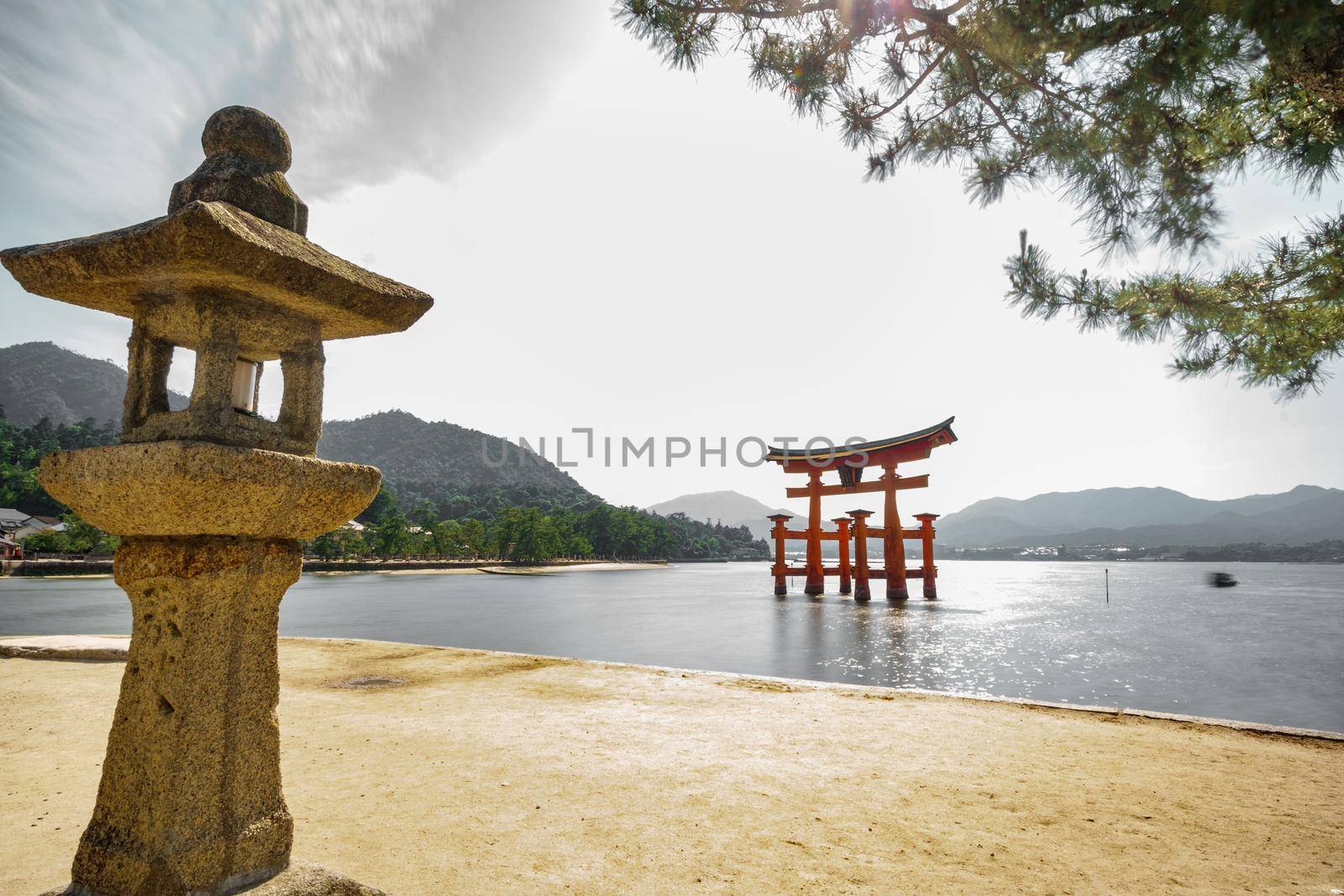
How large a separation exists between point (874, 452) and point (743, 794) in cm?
2171

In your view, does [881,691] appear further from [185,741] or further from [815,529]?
[815,529]

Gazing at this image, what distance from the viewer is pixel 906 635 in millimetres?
18391

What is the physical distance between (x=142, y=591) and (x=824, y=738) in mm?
4754

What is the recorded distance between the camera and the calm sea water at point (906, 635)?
39.3 ft

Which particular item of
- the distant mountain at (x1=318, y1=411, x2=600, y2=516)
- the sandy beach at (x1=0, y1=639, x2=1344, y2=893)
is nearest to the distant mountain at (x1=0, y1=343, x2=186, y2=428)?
the distant mountain at (x1=318, y1=411, x2=600, y2=516)

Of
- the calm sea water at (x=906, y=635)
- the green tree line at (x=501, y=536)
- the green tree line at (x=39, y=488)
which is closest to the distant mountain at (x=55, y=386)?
the green tree line at (x=39, y=488)

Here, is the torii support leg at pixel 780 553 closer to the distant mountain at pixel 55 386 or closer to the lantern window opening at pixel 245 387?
the lantern window opening at pixel 245 387

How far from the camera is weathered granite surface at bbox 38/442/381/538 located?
2.13 meters

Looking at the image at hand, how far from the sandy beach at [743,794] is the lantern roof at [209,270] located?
2512 mm

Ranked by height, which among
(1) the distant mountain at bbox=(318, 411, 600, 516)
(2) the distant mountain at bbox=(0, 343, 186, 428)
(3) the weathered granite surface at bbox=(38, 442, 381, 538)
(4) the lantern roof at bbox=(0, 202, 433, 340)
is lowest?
(3) the weathered granite surface at bbox=(38, 442, 381, 538)

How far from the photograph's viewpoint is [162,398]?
267cm

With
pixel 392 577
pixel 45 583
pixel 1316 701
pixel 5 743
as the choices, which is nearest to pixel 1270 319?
pixel 1316 701

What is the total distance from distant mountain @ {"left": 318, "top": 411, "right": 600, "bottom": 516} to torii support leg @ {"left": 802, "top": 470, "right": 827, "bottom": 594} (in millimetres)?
80909

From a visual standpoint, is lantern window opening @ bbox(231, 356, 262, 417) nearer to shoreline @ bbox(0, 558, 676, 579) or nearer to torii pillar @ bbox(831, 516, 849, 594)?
torii pillar @ bbox(831, 516, 849, 594)
